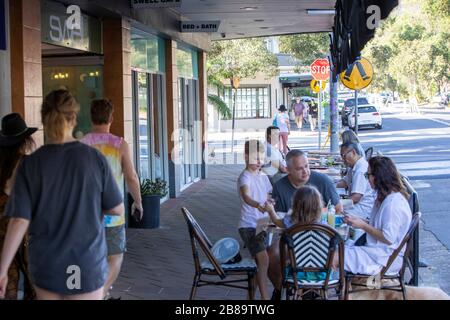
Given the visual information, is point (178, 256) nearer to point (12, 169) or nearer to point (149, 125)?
point (12, 169)

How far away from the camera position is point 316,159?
41.1ft

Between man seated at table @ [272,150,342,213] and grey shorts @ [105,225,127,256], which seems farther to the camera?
man seated at table @ [272,150,342,213]

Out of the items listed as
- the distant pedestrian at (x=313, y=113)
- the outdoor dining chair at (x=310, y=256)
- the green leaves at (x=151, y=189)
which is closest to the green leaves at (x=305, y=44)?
the distant pedestrian at (x=313, y=113)

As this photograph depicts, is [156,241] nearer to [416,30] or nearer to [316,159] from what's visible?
[316,159]

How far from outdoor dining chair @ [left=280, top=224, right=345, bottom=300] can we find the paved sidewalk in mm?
1751

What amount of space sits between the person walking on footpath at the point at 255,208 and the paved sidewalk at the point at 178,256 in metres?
0.84

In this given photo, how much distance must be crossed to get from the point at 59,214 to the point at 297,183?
3.15 metres

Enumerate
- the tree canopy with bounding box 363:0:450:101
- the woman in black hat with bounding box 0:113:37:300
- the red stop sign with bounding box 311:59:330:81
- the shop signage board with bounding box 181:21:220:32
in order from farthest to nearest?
1. the tree canopy with bounding box 363:0:450:101
2. the red stop sign with bounding box 311:59:330:81
3. the shop signage board with bounding box 181:21:220:32
4. the woman in black hat with bounding box 0:113:37:300

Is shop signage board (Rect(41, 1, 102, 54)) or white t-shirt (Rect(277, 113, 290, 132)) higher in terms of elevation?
shop signage board (Rect(41, 1, 102, 54))

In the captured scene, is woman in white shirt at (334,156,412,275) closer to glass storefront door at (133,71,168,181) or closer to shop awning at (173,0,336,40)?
glass storefront door at (133,71,168,181)

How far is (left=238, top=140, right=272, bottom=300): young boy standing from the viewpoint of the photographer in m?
6.50

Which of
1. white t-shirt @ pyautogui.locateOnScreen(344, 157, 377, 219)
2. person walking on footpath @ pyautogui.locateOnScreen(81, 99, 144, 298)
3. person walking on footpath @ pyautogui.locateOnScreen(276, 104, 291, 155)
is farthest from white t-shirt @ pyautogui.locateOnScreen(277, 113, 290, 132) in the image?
person walking on footpath @ pyautogui.locateOnScreen(81, 99, 144, 298)

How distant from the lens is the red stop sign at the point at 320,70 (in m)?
23.4

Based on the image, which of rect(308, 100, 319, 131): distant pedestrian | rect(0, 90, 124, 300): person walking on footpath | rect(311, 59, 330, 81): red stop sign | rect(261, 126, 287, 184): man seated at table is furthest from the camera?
rect(308, 100, 319, 131): distant pedestrian
